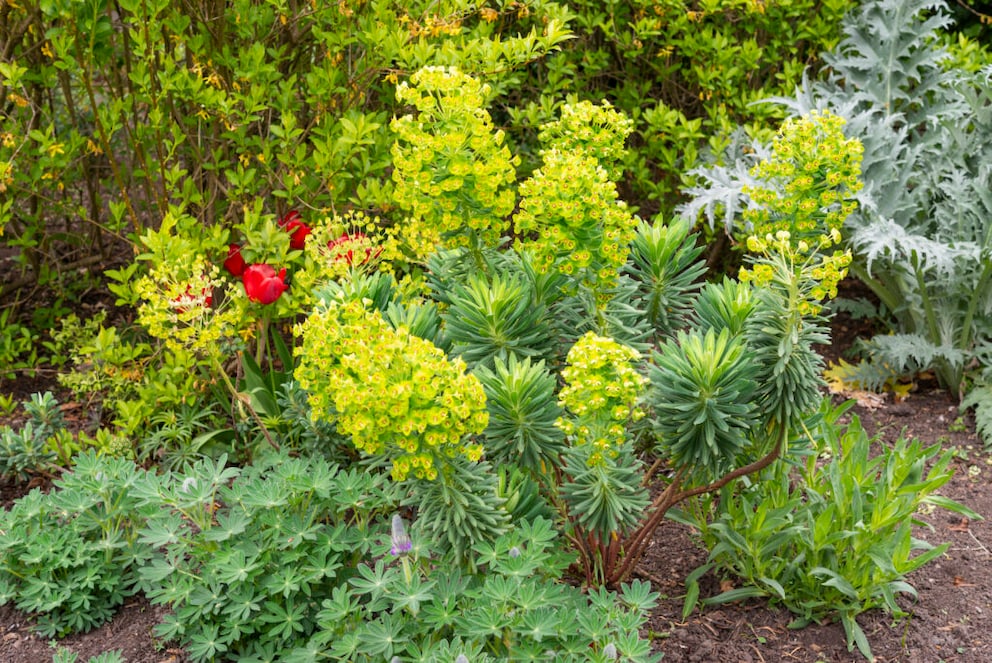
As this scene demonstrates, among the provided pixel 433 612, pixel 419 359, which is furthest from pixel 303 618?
pixel 419 359

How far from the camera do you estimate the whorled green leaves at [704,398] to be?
236 centimetres

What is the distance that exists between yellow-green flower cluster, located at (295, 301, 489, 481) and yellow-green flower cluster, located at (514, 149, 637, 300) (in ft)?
1.40

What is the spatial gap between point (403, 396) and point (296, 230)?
162 cm

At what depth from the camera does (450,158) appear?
2.45m

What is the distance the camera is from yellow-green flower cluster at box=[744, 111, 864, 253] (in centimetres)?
245

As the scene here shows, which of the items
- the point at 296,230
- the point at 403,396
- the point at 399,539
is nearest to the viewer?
the point at 403,396

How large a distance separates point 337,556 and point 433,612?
0.38 metres

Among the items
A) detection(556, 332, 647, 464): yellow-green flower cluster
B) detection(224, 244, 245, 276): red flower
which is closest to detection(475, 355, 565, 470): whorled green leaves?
detection(556, 332, 647, 464): yellow-green flower cluster

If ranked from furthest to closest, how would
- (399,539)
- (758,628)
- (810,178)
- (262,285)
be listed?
(262,285)
(758,628)
(810,178)
(399,539)

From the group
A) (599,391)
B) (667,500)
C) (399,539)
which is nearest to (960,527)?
(667,500)

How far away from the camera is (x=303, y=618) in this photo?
2588 millimetres

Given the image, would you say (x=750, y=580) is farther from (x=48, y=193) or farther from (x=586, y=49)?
(x=48, y=193)

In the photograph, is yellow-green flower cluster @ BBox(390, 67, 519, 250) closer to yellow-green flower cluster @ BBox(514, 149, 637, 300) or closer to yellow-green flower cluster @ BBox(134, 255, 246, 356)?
yellow-green flower cluster @ BBox(514, 149, 637, 300)

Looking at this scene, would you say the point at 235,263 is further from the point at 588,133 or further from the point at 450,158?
the point at 588,133
